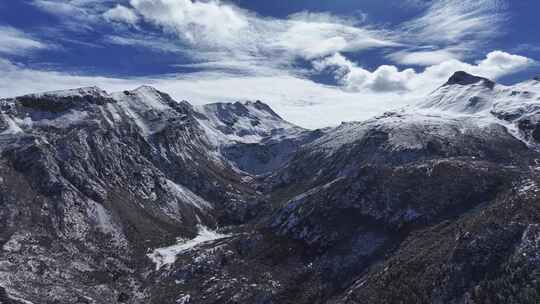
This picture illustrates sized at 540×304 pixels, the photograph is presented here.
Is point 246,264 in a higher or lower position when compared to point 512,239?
lower

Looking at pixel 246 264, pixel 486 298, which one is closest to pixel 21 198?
pixel 246 264

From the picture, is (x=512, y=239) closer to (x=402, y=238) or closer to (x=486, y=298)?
(x=486, y=298)

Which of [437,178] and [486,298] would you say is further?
[437,178]

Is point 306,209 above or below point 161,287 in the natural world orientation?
above

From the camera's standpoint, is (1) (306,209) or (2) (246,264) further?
(1) (306,209)

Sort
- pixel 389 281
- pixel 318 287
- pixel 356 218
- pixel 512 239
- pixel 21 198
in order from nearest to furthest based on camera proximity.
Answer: pixel 512 239 < pixel 389 281 < pixel 318 287 < pixel 356 218 < pixel 21 198

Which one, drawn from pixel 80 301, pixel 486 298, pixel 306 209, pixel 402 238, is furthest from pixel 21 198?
pixel 486 298

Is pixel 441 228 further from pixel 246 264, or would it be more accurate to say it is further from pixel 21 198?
pixel 21 198

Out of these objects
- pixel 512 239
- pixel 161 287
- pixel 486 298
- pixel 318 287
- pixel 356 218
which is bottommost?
→ pixel 161 287

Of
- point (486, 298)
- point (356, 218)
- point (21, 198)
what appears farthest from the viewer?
point (21, 198)

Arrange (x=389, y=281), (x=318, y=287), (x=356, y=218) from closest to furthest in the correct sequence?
(x=389, y=281), (x=318, y=287), (x=356, y=218)
